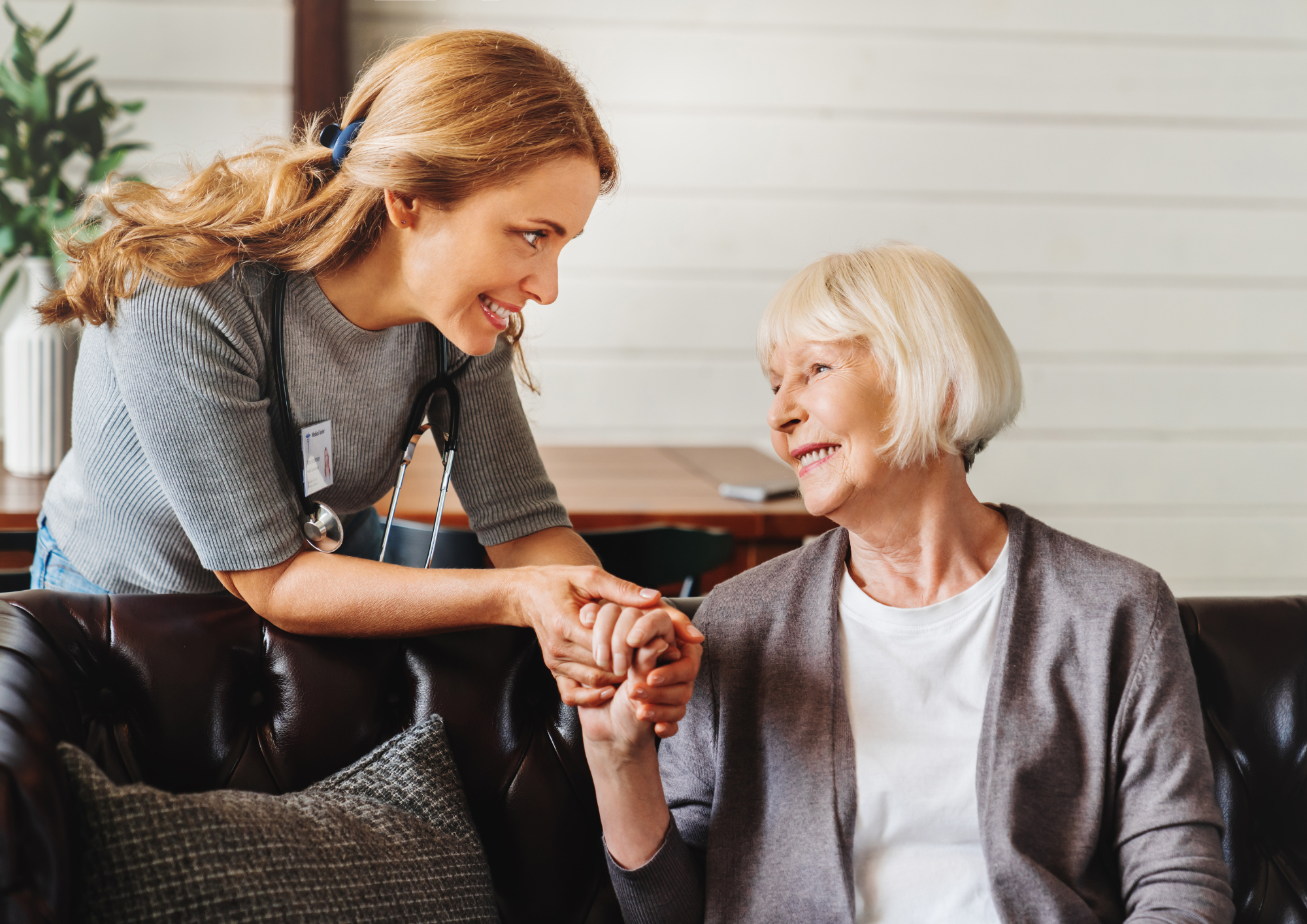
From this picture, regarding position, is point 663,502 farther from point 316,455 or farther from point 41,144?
point 41,144

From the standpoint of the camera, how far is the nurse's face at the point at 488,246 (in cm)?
125

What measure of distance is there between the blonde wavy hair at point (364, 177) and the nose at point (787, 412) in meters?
0.38

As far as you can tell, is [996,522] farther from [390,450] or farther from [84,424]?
[84,424]

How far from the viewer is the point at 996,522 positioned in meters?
1.33

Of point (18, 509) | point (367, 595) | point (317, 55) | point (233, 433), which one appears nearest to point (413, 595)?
point (367, 595)

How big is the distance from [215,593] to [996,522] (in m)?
0.95

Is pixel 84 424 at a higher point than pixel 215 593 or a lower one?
higher

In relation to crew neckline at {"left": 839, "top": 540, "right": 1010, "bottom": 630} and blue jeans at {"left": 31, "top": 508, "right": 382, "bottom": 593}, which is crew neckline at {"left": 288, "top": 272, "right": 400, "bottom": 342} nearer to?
blue jeans at {"left": 31, "top": 508, "right": 382, "bottom": 593}

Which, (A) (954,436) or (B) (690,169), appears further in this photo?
(B) (690,169)

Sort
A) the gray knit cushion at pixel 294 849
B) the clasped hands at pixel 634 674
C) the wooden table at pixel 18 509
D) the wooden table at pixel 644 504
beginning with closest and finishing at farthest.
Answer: the gray knit cushion at pixel 294 849
the clasped hands at pixel 634 674
the wooden table at pixel 18 509
the wooden table at pixel 644 504

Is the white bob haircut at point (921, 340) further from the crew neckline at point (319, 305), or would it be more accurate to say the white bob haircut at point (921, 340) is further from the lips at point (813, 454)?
the crew neckline at point (319, 305)

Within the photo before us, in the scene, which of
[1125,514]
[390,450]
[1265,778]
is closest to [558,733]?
[390,450]

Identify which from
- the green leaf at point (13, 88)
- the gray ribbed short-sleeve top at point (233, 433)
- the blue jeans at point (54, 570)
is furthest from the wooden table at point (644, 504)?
the green leaf at point (13, 88)

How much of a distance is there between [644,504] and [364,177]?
3.87ft
